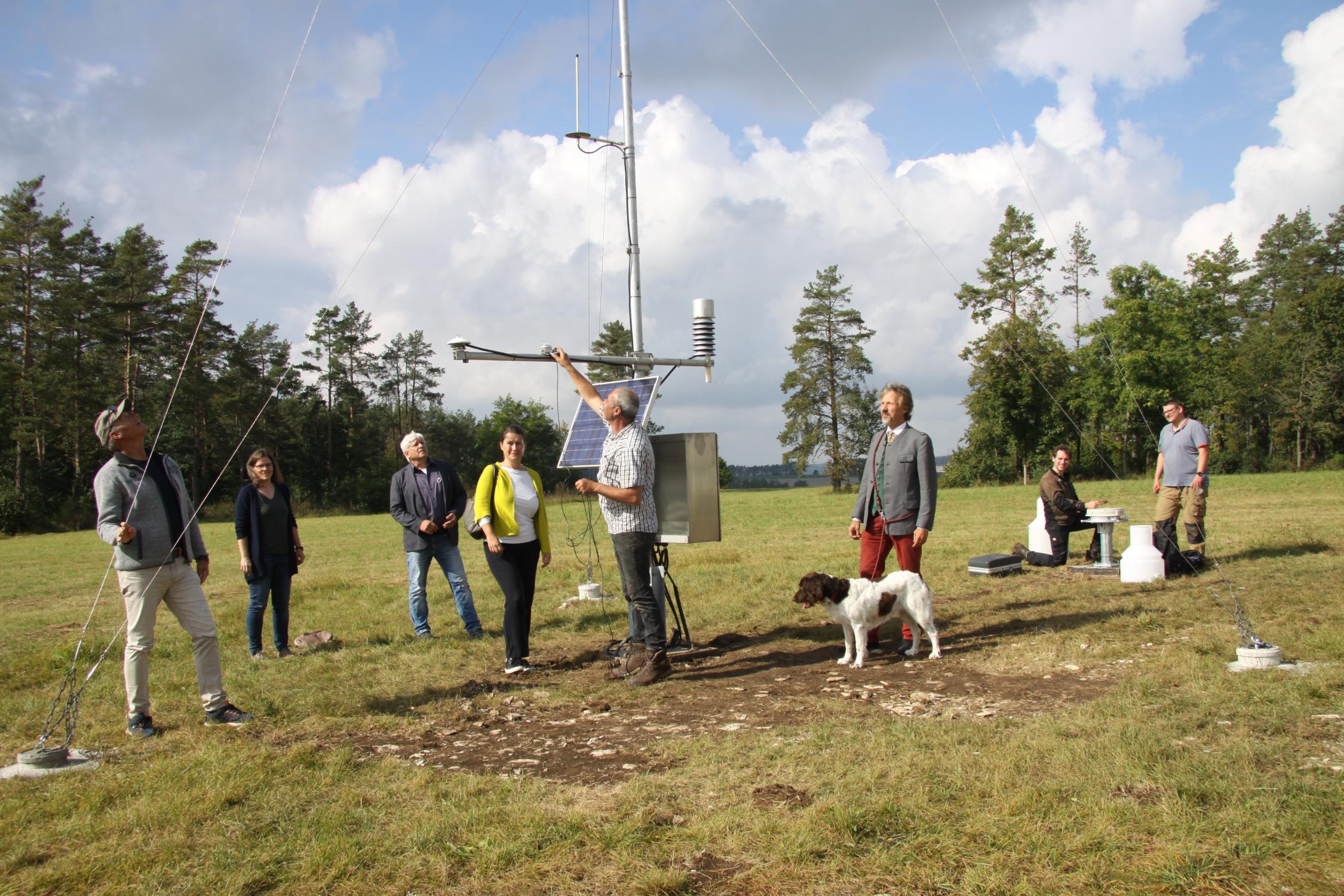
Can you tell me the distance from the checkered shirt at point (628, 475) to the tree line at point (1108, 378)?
48.1 m

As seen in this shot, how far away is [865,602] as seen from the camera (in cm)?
679

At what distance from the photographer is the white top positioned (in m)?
7.08

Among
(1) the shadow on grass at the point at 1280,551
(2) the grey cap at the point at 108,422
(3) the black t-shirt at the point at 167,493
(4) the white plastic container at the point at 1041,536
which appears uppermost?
(2) the grey cap at the point at 108,422

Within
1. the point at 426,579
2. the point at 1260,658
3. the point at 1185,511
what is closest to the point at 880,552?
the point at 1260,658

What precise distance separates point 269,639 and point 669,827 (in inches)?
273

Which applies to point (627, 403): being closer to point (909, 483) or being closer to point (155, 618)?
point (909, 483)

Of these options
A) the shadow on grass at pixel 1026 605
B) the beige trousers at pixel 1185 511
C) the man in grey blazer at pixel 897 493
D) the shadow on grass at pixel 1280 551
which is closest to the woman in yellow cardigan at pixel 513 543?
the man in grey blazer at pixel 897 493

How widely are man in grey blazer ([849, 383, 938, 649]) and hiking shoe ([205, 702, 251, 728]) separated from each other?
456 centimetres

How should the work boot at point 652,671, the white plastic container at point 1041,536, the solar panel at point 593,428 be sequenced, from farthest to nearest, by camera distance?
1. the white plastic container at point 1041,536
2. the solar panel at point 593,428
3. the work boot at point 652,671

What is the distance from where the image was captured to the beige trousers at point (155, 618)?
5.41m

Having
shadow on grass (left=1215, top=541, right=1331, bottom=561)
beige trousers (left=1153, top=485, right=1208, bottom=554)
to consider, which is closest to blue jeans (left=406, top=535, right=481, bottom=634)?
beige trousers (left=1153, top=485, right=1208, bottom=554)

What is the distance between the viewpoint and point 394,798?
418 centimetres

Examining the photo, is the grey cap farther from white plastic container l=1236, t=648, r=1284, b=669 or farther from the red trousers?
white plastic container l=1236, t=648, r=1284, b=669

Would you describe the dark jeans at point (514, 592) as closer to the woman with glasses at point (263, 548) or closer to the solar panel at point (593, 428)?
the solar panel at point (593, 428)
